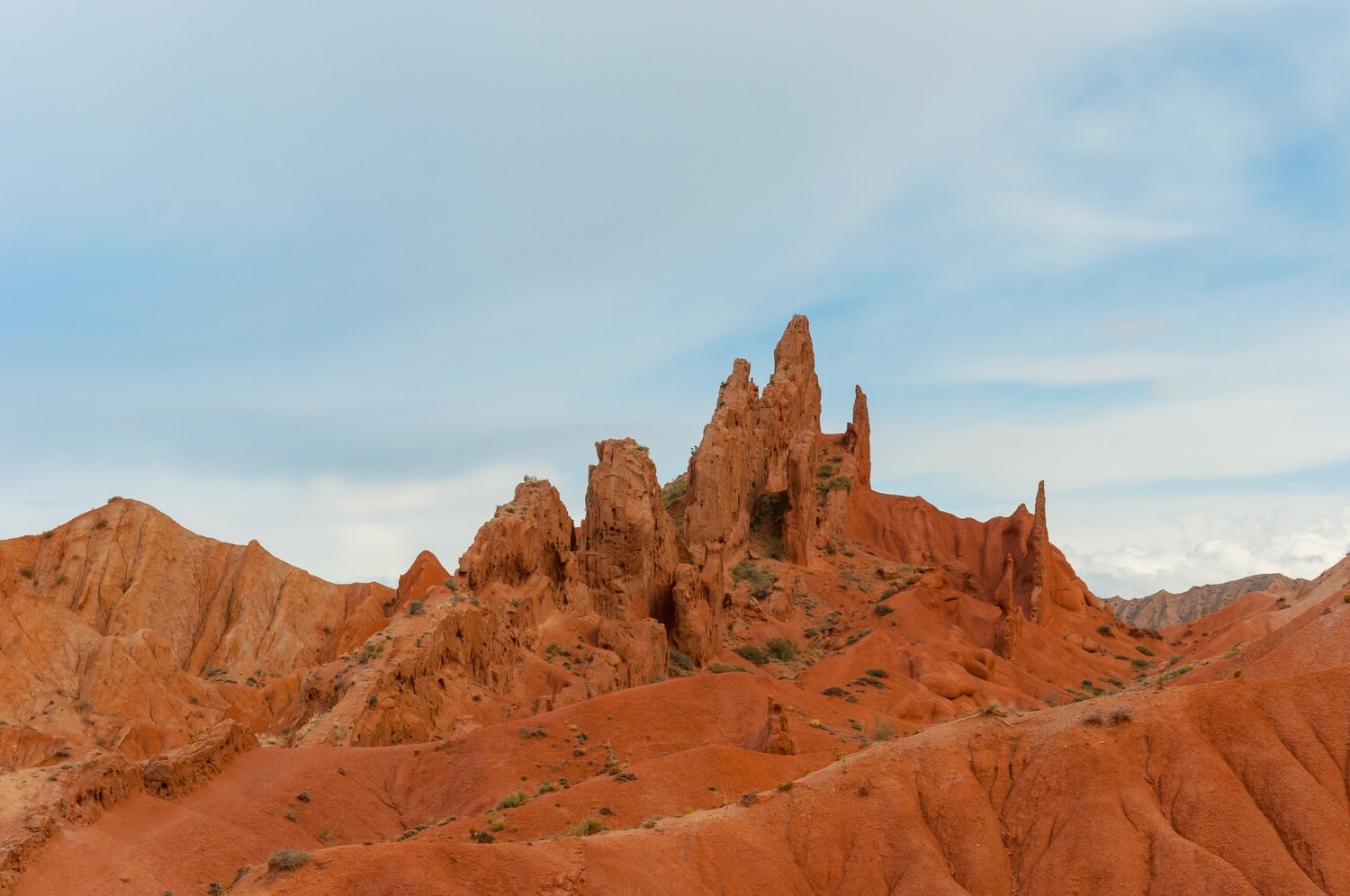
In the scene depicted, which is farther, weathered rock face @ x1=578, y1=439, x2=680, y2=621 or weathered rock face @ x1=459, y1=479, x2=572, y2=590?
weathered rock face @ x1=578, y1=439, x2=680, y2=621

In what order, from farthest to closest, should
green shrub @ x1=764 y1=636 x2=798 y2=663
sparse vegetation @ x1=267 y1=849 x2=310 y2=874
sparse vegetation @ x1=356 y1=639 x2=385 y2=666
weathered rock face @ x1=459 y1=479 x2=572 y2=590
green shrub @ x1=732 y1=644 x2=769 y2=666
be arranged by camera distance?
1. green shrub @ x1=764 y1=636 x2=798 y2=663
2. green shrub @ x1=732 y1=644 x2=769 y2=666
3. weathered rock face @ x1=459 y1=479 x2=572 y2=590
4. sparse vegetation @ x1=356 y1=639 x2=385 y2=666
5. sparse vegetation @ x1=267 y1=849 x2=310 y2=874

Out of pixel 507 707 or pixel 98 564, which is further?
pixel 98 564

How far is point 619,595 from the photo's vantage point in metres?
55.0

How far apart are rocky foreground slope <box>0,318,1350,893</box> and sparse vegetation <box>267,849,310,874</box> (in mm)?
83

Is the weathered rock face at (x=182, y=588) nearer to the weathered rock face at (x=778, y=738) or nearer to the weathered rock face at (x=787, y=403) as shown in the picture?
the weathered rock face at (x=787, y=403)

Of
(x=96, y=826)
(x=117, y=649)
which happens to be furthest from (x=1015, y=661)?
(x=96, y=826)

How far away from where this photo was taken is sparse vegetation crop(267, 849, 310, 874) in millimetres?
18594

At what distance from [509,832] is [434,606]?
18.1m

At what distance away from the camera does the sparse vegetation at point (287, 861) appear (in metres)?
18.6

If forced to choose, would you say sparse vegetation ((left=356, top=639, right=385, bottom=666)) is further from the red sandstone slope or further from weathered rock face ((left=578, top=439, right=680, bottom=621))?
weathered rock face ((left=578, top=439, right=680, bottom=621))

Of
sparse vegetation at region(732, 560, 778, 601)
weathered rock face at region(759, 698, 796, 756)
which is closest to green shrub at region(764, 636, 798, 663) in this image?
sparse vegetation at region(732, 560, 778, 601)

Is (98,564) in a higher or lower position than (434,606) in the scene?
higher

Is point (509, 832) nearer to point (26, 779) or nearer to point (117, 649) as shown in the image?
point (26, 779)

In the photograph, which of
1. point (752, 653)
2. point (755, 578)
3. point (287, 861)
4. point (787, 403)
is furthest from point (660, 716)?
point (787, 403)
